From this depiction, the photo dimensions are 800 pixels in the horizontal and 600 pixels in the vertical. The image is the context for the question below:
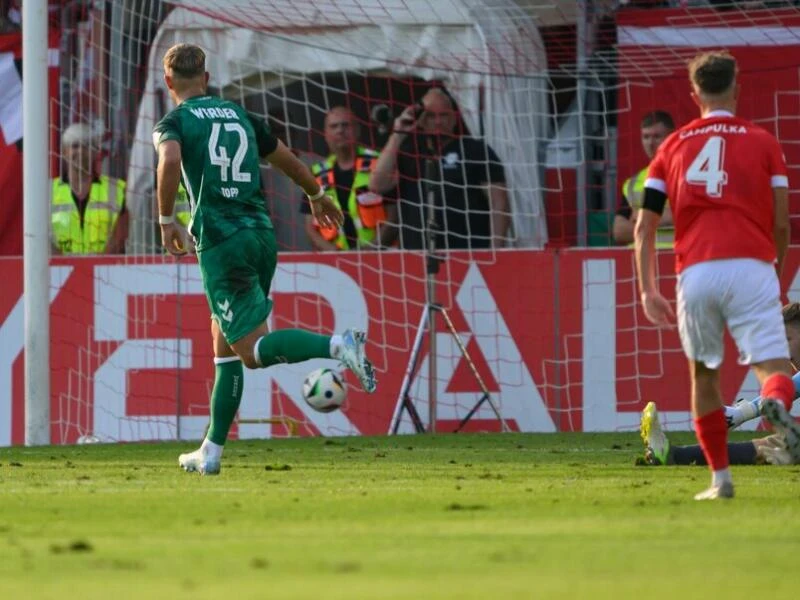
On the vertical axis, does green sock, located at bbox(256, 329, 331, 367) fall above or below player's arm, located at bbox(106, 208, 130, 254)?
below

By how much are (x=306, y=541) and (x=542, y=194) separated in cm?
922

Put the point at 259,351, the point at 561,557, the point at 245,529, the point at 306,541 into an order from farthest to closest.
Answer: the point at 259,351
the point at 245,529
the point at 306,541
the point at 561,557

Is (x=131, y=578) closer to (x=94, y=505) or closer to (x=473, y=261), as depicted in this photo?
(x=94, y=505)

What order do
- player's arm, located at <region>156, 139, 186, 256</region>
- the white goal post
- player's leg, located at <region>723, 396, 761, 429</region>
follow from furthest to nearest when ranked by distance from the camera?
1. the white goal post
2. player's leg, located at <region>723, 396, 761, 429</region>
3. player's arm, located at <region>156, 139, 186, 256</region>

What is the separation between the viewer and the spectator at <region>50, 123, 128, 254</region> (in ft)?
47.3

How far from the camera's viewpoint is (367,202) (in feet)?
47.0

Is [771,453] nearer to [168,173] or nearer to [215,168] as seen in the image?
[215,168]

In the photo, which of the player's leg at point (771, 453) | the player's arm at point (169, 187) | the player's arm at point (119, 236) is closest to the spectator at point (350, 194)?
the player's arm at point (119, 236)

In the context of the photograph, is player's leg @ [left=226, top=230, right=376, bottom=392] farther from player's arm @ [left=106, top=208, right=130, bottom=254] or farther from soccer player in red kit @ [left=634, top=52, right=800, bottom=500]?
player's arm @ [left=106, top=208, right=130, bottom=254]

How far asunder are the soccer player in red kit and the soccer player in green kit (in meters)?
2.07

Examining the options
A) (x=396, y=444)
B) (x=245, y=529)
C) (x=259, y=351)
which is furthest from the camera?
(x=396, y=444)

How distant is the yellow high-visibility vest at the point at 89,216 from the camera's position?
47.3ft

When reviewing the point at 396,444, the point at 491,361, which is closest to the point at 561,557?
the point at 396,444

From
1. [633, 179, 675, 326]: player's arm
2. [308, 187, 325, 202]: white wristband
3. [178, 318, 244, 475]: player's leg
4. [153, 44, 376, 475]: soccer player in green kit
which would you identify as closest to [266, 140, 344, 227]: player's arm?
[308, 187, 325, 202]: white wristband
